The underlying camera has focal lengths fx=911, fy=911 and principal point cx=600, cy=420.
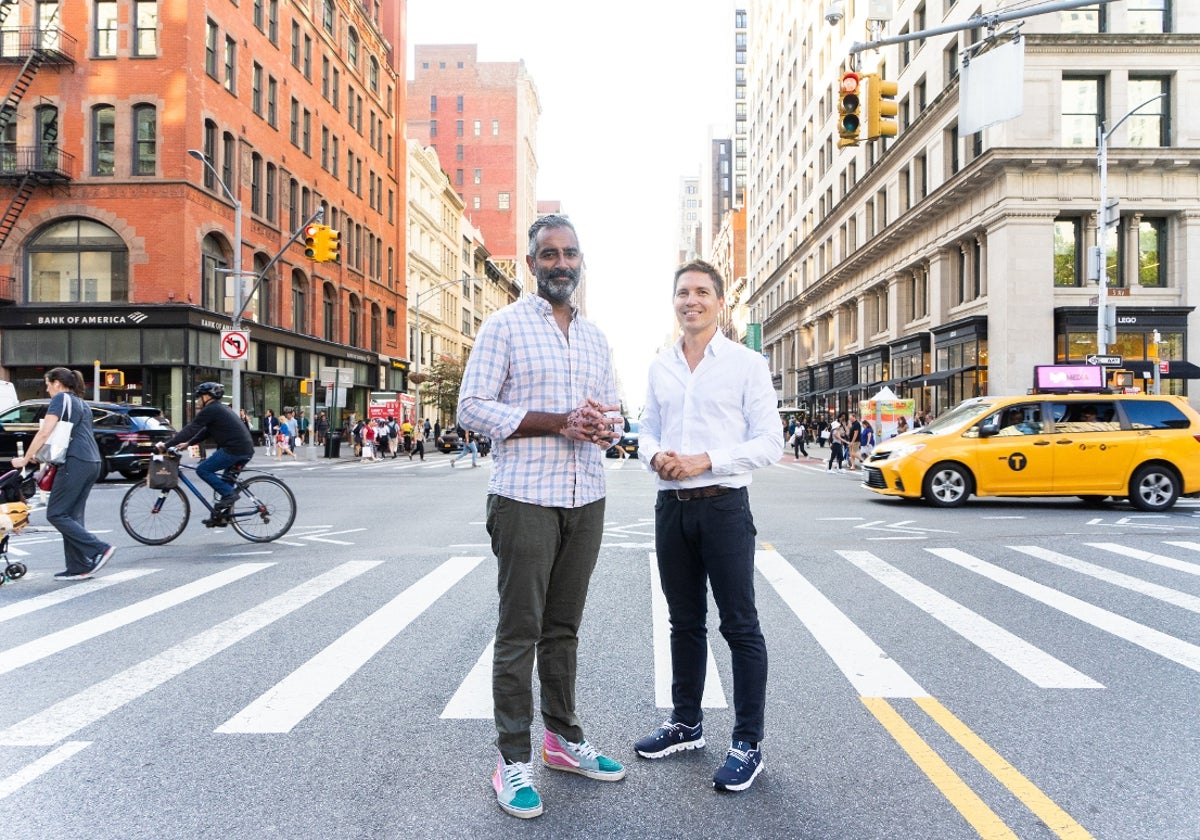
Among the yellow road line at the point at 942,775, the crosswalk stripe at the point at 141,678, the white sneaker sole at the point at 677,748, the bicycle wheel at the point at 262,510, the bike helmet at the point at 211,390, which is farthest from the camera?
the bicycle wheel at the point at 262,510


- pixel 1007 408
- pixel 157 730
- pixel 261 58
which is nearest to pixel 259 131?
pixel 261 58

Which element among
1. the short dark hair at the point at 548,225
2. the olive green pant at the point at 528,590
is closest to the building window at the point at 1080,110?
the short dark hair at the point at 548,225

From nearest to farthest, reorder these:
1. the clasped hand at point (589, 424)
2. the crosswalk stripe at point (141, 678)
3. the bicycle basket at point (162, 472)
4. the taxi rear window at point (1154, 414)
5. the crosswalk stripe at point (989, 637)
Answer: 1. the clasped hand at point (589, 424)
2. the crosswalk stripe at point (141, 678)
3. the crosswalk stripe at point (989, 637)
4. the bicycle basket at point (162, 472)
5. the taxi rear window at point (1154, 414)

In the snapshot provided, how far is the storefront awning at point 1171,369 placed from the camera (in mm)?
29938

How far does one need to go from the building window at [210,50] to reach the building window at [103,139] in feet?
12.4

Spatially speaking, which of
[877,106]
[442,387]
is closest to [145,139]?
[877,106]

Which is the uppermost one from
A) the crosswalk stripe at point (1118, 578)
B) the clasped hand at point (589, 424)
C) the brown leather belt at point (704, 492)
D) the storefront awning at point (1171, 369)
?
the storefront awning at point (1171, 369)

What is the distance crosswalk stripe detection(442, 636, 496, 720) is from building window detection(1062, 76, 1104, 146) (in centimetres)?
3252

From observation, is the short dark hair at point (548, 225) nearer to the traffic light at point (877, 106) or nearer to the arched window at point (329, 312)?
the traffic light at point (877, 106)

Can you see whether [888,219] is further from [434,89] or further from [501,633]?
[434,89]

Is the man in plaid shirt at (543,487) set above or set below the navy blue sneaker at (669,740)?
above

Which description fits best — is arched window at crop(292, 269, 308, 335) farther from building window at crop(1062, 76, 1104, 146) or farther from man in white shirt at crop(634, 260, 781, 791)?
man in white shirt at crop(634, 260, 781, 791)

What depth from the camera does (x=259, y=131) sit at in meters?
38.0

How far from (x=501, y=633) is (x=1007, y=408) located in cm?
1311
